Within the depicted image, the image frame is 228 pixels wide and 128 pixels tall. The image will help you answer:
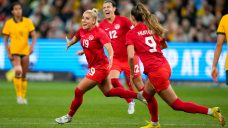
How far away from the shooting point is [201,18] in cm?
2997

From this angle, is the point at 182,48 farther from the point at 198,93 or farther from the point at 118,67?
the point at 118,67

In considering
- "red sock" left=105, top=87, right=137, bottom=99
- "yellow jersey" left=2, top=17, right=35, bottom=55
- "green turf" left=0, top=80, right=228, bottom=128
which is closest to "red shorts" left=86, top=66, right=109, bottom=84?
"red sock" left=105, top=87, right=137, bottom=99

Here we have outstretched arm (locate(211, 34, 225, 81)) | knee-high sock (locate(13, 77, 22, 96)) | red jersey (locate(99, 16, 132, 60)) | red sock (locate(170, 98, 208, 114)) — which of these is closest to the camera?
outstretched arm (locate(211, 34, 225, 81))

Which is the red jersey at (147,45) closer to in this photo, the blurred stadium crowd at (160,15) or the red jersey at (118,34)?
the red jersey at (118,34)

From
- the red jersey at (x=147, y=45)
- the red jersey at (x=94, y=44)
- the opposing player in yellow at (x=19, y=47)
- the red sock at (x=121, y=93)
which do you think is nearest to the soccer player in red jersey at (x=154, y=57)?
the red jersey at (x=147, y=45)

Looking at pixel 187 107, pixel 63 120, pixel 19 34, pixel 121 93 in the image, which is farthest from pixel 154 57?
pixel 19 34

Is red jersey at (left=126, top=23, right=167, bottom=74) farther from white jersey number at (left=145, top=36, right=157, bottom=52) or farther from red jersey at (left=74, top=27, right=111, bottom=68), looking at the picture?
red jersey at (left=74, top=27, right=111, bottom=68)

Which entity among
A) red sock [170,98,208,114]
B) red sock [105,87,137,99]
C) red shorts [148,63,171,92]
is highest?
red shorts [148,63,171,92]

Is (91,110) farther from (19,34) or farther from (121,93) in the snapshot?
(19,34)

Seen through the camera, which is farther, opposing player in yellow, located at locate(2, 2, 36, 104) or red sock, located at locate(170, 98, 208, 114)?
opposing player in yellow, located at locate(2, 2, 36, 104)

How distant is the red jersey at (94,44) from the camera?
13.7 metres

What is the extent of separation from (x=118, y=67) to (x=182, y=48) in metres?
11.3

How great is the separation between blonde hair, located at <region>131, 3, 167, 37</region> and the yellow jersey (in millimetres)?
6817

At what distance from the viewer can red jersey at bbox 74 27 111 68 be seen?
45.1 feet
